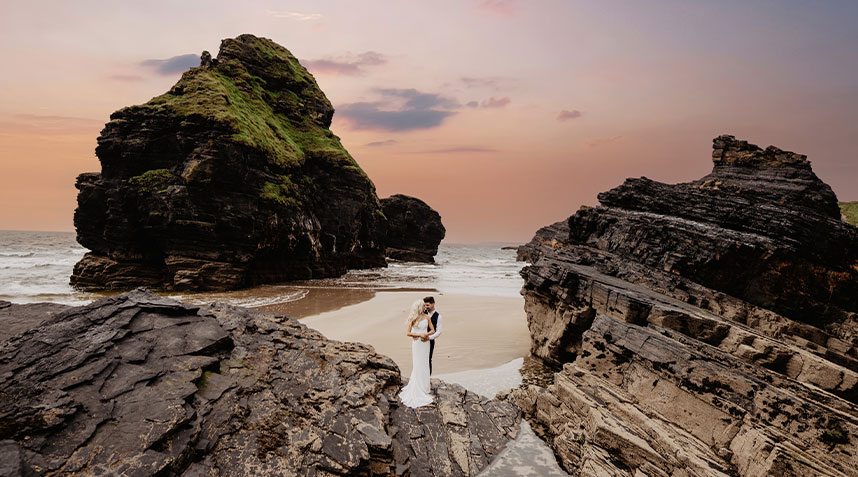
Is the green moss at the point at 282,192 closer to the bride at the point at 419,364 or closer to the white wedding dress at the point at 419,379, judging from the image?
the bride at the point at 419,364

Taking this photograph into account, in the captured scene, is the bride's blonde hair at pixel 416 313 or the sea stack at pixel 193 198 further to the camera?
the sea stack at pixel 193 198

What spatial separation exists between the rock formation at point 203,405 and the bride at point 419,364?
0.24m

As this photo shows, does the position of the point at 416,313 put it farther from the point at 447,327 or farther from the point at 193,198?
the point at 193,198

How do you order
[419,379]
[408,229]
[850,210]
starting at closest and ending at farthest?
[419,379]
[850,210]
[408,229]

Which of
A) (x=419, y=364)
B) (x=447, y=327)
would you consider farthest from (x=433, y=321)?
(x=447, y=327)

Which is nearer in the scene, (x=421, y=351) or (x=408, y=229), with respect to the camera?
(x=421, y=351)

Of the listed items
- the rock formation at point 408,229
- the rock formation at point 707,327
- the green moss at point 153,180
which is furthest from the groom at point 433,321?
the rock formation at point 408,229

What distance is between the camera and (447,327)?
1438cm

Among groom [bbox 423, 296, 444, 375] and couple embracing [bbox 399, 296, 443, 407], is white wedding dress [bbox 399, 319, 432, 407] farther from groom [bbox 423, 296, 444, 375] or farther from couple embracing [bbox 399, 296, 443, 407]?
groom [bbox 423, 296, 444, 375]

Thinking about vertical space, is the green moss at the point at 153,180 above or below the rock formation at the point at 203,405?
above

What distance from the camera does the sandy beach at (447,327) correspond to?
1114cm

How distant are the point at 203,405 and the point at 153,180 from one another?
2421 cm

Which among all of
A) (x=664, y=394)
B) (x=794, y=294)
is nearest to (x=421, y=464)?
(x=664, y=394)

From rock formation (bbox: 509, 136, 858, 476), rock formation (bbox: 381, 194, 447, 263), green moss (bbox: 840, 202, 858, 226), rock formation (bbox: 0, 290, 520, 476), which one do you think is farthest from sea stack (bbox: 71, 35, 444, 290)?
green moss (bbox: 840, 202, 858, 226)
